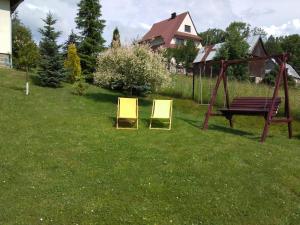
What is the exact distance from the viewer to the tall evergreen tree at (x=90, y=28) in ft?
80.7

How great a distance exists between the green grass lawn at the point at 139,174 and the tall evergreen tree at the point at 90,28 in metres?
12.4

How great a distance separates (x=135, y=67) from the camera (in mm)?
16469

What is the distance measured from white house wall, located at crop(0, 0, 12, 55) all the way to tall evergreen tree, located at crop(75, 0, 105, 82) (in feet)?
13.8

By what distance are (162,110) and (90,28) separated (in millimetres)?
13740

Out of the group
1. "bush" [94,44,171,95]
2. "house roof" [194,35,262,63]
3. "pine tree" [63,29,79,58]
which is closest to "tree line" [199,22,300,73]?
"house roof" [194,35,262,63]

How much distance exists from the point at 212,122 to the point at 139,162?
22.0ft

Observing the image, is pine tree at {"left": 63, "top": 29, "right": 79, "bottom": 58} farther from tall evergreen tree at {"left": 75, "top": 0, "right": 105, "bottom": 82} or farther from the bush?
the bush

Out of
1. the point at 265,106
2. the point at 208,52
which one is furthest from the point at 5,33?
the point at 208,52

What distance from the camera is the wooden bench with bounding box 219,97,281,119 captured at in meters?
11.4

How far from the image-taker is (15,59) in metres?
23.6

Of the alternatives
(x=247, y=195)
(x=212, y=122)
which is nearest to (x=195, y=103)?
(x=212, y=122)

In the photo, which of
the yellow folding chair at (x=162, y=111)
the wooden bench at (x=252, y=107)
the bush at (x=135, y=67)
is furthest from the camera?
the bush at (x=135, y=67)

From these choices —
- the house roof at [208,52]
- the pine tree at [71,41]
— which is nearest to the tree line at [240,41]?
the house roof at [208,52]

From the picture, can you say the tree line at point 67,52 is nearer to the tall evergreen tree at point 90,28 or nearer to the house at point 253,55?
the tall evergreen tree at point 90,28
